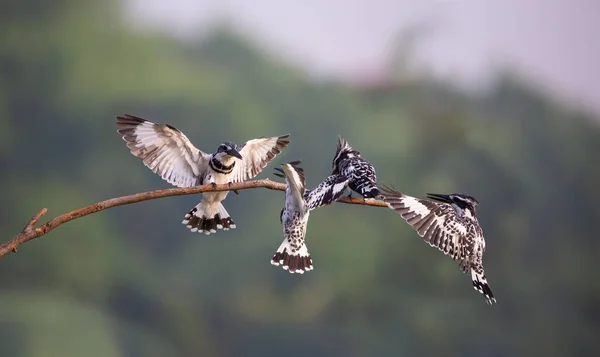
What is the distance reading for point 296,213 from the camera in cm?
541

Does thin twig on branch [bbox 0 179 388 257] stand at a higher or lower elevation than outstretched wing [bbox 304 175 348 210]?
lower

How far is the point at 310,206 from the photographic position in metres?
5.08

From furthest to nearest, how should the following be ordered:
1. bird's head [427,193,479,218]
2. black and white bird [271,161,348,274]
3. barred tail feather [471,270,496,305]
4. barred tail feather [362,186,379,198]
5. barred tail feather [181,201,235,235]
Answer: barred tail feather [181,201,235,235] < bird's head [427,193,479,218] < barred tail feather [471,270,496,305] < barred tail feather [362,186,379,198] < black and white bird [271,161,348,274]

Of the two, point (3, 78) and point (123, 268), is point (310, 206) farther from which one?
point (3, 78)

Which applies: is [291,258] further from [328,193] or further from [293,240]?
[328,193]

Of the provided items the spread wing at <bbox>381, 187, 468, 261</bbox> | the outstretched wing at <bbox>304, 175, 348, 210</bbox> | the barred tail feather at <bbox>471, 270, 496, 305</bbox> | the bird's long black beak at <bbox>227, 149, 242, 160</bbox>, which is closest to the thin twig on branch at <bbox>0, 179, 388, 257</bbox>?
the outstretched wing at <bbox>304, 175, 348, 210</bbox>

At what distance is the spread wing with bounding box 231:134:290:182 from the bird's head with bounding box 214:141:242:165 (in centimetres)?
19

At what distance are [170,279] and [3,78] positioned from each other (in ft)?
26.2

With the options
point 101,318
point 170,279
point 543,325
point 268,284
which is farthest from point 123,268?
point 543,325

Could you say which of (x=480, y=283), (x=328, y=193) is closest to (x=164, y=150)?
(x=328, y=193)

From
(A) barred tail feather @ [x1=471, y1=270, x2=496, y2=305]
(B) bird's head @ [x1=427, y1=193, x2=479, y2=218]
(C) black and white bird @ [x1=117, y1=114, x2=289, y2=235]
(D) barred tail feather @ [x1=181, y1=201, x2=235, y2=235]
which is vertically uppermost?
(B) bird's head @ [x1=427, y1=193, x2=479, y2=218]

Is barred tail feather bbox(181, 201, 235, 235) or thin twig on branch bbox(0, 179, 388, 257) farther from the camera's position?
barred tail feather bbox(181, 201, 235, 235)

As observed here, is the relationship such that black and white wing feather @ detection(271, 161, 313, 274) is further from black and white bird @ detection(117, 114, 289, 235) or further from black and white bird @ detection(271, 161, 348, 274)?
black and white bird @ detection(117, 114, 289, 235)

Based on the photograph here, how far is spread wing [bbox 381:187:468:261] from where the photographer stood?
203 inches
